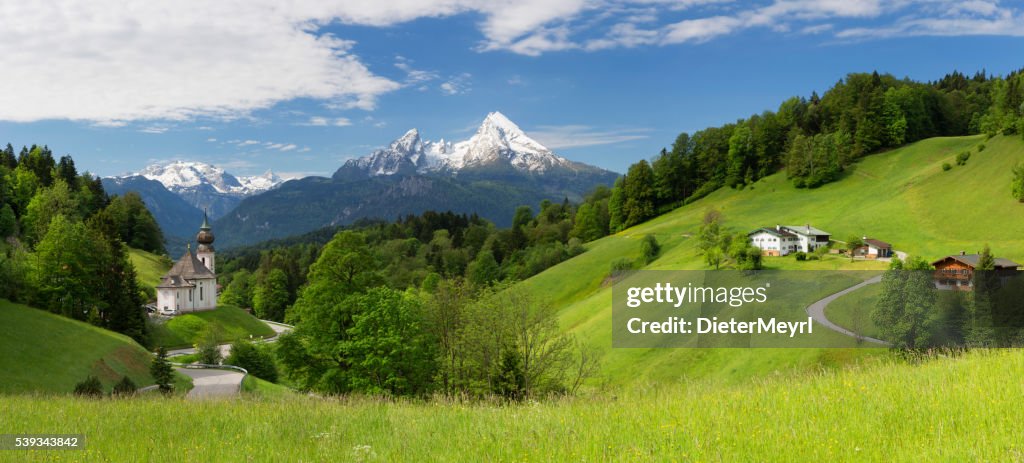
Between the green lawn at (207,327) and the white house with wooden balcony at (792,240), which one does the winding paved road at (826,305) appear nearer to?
the white house with wooden balcony at (792,240)

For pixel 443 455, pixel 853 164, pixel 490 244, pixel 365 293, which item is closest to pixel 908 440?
pixel 443 455

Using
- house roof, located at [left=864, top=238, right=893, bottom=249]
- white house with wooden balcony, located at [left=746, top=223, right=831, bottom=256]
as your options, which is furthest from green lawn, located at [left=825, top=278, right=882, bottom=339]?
white house with wooden balcony, located at [left=746, top=223, right=831, bottom=256]

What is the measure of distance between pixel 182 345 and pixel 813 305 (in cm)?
7285

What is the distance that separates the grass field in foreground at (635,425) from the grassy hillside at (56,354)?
32.8 meters

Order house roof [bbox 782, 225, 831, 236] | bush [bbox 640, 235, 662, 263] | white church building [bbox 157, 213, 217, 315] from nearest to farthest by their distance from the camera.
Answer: white church building [bbox 157, 213, 217, 315] < house roof [bbox 782, 225, 831, 236] < bush [bbox 640, 235, 662, 263]

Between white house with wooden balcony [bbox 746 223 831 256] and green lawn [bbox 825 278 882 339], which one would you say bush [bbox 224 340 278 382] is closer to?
green lawn [bbox 825 278 882 339]

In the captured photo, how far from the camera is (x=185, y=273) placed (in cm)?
8831

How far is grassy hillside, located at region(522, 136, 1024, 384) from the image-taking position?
54.0m

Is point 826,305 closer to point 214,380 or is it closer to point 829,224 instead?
point 829,224

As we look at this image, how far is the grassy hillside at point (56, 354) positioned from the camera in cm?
3733

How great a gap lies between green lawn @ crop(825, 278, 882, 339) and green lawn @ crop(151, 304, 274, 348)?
216 ft

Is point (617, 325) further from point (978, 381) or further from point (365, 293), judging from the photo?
point (978, 381)

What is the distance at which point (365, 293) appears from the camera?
40.2 metres

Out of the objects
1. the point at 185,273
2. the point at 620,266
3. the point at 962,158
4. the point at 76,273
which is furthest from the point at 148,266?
the point at 962,158
